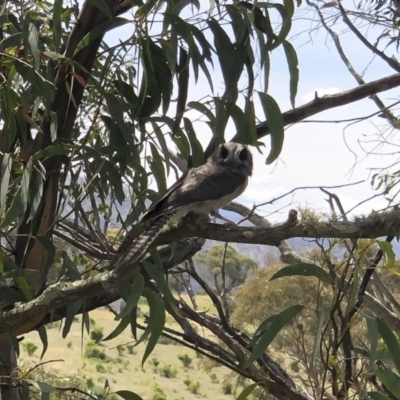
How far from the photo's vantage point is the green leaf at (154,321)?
140 cm

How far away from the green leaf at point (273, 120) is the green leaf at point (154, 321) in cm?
43

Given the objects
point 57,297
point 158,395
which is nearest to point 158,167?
point 57,297

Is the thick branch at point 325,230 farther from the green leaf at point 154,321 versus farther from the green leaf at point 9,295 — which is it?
the green leaf at point 9,295

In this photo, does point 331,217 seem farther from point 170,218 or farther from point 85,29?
point 85,29

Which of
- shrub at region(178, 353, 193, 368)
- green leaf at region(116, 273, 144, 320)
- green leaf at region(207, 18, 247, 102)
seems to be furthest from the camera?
shrub at region(178, 353, 193, 368)

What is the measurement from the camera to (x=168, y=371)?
1126cm

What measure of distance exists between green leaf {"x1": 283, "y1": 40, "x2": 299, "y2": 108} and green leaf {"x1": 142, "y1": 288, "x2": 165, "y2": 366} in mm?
563

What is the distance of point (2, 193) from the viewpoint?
1.35 metres

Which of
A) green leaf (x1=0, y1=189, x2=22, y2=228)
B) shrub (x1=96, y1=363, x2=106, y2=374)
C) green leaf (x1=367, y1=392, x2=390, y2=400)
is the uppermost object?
green leaf (x1=0, y1=189, x2=22, y2=228)

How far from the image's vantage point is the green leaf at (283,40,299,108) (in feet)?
4.97

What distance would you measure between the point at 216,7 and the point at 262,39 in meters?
0.13

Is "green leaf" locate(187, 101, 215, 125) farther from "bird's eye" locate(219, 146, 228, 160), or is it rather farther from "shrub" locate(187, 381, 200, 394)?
"shrub" locate(187, 381, 200, 394)


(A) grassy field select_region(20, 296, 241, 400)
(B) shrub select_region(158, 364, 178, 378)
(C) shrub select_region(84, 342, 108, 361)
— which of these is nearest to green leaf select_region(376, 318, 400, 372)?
(A) grassy field select_region(20, 296, 241, 400)

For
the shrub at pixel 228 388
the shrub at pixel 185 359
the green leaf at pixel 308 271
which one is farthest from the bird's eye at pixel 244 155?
the shrub at pixel 185 359
